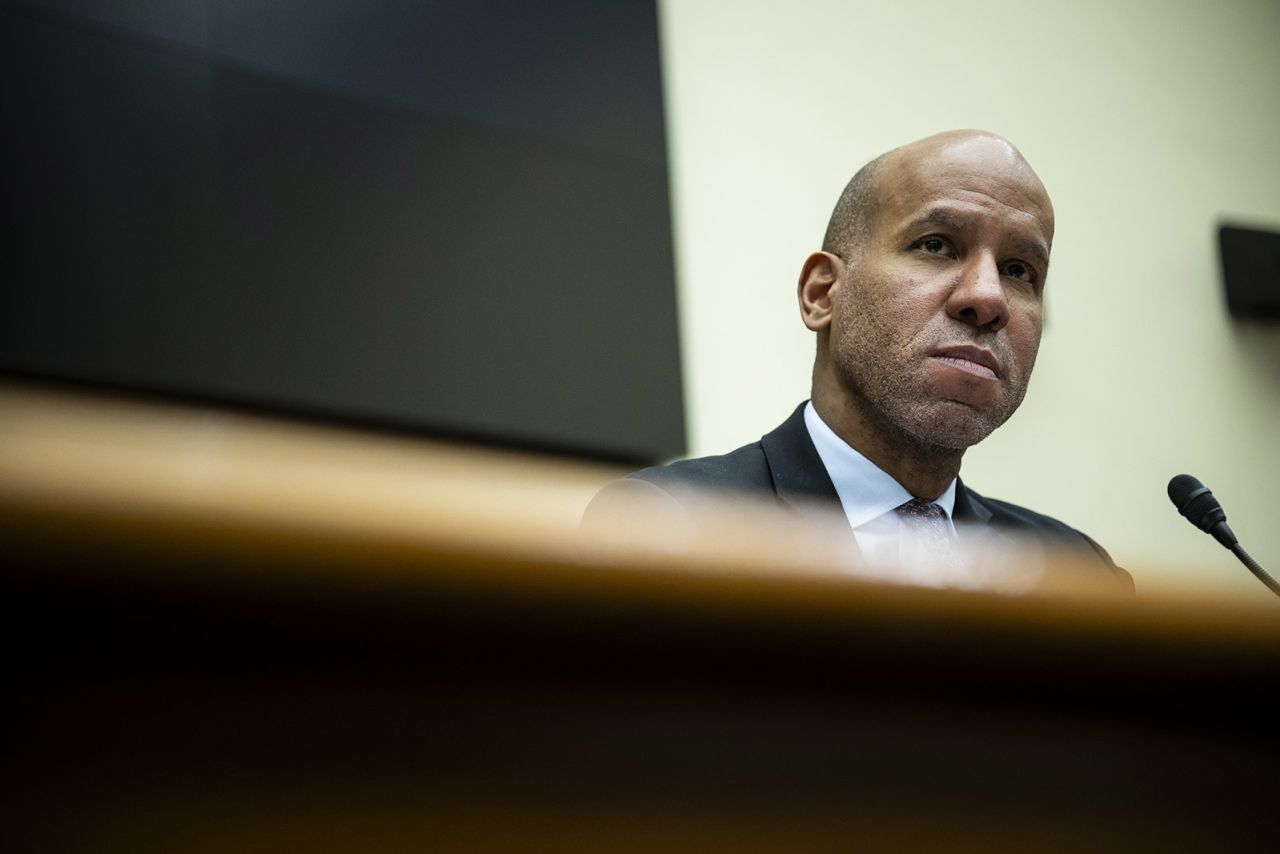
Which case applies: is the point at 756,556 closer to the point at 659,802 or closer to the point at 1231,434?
the point at 659,802

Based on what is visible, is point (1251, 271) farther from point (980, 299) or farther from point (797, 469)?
point (797, 469)

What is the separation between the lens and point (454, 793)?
1.12ft

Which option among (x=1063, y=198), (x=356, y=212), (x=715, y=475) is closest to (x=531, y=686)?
(x=715, y=475)

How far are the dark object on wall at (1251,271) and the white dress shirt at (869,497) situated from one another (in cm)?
186

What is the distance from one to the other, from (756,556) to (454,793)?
0.11 meters

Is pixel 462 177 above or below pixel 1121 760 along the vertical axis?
above

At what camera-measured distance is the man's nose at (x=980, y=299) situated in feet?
4.74

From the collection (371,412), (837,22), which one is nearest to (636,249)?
(371,412)

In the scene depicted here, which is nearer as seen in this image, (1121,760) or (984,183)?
(1121,760)

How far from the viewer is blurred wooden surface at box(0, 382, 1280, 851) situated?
11.7 inches

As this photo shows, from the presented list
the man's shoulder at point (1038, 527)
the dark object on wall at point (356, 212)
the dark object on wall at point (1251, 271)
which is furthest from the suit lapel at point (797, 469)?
the dark object on wall at point (1251, 271)

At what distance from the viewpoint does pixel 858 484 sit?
1428 millimetres

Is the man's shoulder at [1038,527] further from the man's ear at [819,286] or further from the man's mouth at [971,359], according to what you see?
the man's ear at [819,286]

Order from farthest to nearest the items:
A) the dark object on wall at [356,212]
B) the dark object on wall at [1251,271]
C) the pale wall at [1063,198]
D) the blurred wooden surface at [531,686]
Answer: the dark object on wall at [1251,271] → the pale wall at [1063,198] → the dark object on wall at [356,212] → the blurred wooden surface at [531,686]
